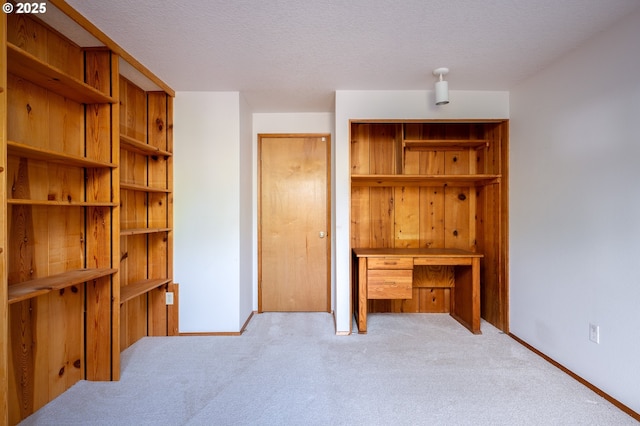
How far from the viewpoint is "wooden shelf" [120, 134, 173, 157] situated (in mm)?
2107

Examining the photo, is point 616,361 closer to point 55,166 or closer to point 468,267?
point 468,267

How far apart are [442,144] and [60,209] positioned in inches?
125

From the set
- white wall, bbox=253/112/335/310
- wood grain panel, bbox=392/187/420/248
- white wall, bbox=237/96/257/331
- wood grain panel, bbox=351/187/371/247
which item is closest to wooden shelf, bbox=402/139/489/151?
wood grain panel, bbox=392/187/420/248

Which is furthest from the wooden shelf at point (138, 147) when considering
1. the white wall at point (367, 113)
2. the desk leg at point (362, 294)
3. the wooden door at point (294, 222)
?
the desk leg at point (362, 294)

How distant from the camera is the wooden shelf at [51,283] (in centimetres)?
138

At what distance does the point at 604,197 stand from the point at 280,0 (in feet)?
7.34

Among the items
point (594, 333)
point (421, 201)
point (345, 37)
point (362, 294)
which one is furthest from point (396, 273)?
point (345, 37)

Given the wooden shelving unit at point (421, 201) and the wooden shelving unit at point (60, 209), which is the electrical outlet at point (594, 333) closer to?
the wooden shelving unit at point (421, 201)

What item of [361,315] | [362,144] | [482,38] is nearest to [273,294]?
[361,315]

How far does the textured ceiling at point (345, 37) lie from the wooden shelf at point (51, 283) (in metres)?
1.51

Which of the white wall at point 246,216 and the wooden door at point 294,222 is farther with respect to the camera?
the wooden door at point 294,222

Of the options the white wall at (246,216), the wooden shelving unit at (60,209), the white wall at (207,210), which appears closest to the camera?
the wooden shelving unit at (60,209)

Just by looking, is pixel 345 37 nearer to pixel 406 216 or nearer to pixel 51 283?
pixel 406 216

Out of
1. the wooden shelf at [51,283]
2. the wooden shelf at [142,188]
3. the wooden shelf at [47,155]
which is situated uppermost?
the wooden shelf at [47,155]
